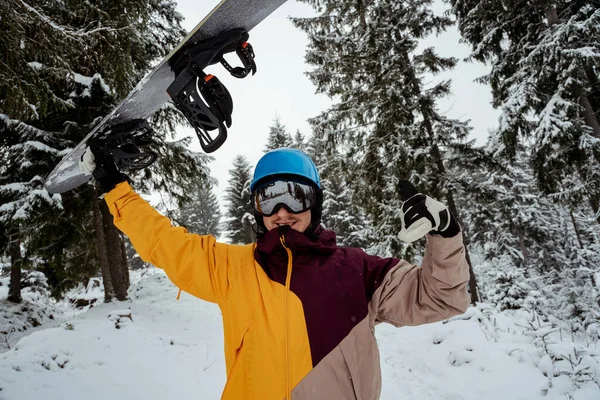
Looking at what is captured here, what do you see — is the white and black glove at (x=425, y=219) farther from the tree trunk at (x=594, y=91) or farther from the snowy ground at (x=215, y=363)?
the tree trunk at (x=594, y=91)

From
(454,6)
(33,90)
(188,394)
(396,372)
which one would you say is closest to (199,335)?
(188,394)

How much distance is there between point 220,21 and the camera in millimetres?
2461

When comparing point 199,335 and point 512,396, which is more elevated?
point 199,335

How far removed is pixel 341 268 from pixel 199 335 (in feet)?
24.9

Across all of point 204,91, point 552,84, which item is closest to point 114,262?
point 204,91

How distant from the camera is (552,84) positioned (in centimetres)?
840

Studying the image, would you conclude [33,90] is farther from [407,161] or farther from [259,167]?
[407,161]

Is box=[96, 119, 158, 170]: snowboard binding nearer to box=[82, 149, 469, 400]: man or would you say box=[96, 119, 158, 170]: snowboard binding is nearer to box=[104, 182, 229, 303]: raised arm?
box=[82, 149, 469, 400]: man

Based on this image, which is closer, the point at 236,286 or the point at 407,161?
the point at 236,286

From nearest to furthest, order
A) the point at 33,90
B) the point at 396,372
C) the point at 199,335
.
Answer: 1. the point at 33,90
2. the point at 396,372
3. the point at 199,335

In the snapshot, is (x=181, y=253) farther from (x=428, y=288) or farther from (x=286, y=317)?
(x=428, y=288)

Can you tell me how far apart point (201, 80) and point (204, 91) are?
10cm

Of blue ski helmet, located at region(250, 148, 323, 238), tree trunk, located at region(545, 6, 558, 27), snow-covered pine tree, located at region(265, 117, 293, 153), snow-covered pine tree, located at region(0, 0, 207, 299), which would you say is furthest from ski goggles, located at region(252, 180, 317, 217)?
snow-covered pine tree, located at region(265, 117, 293, 153)

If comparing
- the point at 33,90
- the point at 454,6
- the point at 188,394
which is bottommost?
the point at 188,394
